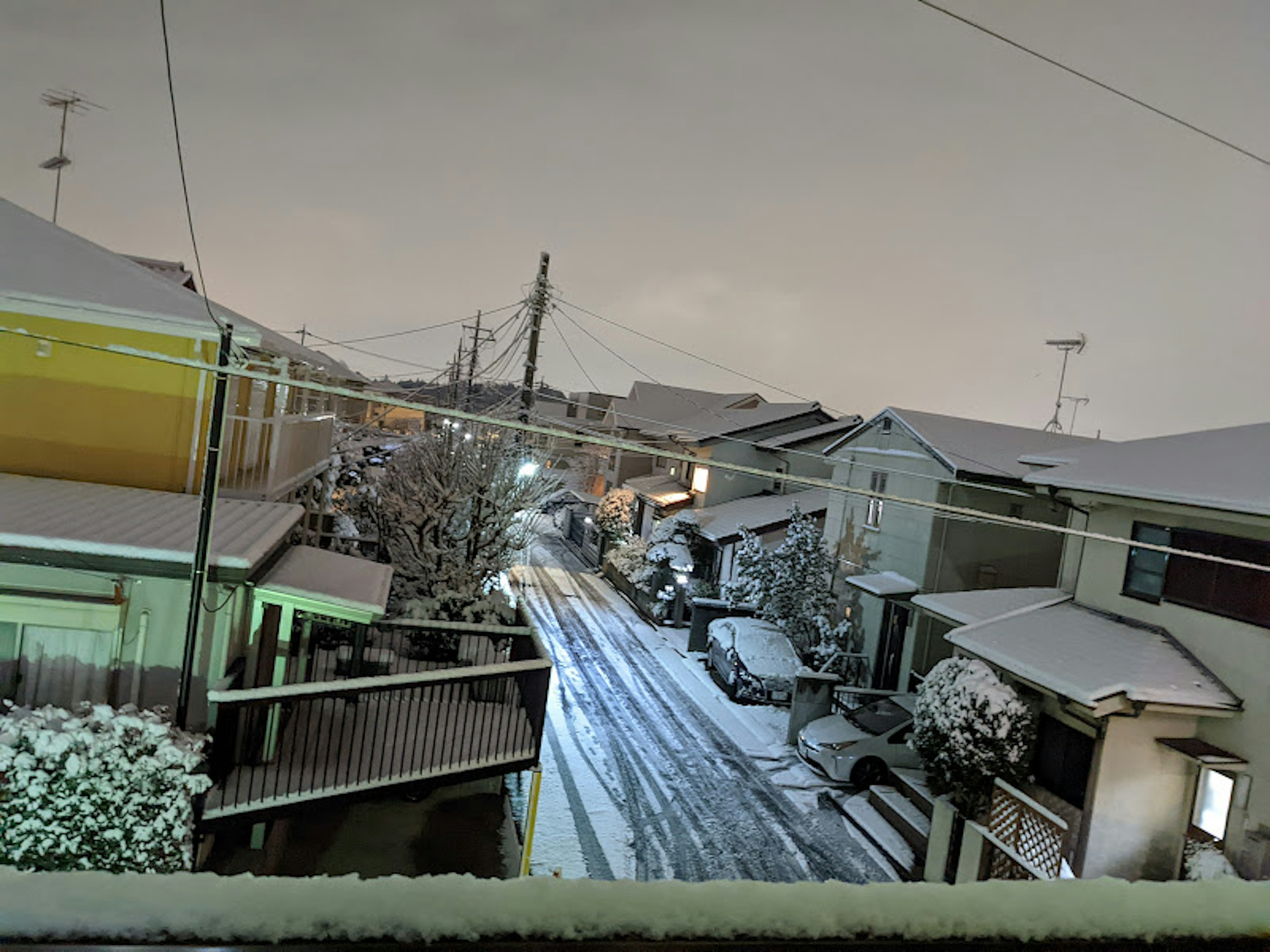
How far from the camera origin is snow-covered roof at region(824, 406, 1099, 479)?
17.8 metres

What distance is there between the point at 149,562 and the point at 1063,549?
13962mm

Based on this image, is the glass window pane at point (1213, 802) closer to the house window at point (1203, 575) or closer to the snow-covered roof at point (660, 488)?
the house window at point (1203, 575)

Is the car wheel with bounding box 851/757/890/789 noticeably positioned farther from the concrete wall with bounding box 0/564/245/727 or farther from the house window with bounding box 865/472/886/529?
the concrete wall with bounding box 0/564/245/727

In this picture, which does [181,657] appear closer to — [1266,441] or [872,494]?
[872,494]

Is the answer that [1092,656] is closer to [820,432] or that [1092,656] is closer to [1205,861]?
[1205,861]

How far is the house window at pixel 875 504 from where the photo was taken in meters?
20.4

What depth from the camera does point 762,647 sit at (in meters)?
18.8

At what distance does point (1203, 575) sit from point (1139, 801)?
324 centimetres

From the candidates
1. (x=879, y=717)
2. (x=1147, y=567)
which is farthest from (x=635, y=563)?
(x=1147, y=567)

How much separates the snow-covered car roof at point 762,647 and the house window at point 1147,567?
24.8ft

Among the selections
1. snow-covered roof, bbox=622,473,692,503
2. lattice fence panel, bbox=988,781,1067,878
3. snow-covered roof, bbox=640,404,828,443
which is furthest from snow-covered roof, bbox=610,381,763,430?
lattice fence panel, bbox=988,781,1067,878

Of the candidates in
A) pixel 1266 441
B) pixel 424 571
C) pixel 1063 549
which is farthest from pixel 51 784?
pixel 1266 441

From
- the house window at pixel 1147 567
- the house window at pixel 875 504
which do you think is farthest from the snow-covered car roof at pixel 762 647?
the house window at pixel 1147 567

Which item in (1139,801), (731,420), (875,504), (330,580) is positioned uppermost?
(731,420)
